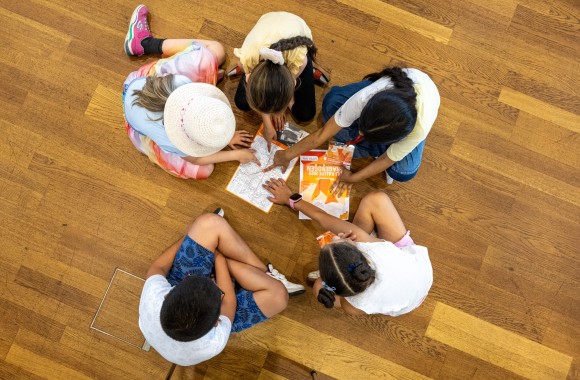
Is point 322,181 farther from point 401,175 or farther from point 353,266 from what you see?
Result: point 353,266

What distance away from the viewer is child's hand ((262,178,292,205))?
2092 mm

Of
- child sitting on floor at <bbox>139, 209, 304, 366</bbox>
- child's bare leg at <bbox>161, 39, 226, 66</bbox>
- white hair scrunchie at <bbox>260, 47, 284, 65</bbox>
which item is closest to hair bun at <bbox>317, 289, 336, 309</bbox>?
child sitting on floor at <bbox>139, 209, 304, 366</bbox>

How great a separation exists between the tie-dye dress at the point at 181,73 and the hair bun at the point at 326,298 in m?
0.79

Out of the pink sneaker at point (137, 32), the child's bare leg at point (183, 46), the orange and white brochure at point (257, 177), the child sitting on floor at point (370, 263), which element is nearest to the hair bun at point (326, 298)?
the child sitting on floor at point (370, 263)

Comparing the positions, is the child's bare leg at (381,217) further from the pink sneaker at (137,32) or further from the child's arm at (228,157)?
the pink sneaker at (137,32)

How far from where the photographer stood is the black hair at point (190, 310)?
1495mm

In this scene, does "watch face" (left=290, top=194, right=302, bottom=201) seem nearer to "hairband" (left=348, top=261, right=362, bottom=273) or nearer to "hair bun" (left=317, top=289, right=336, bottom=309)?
"hair bun" (left=317, top=289, right=336, bottom=309)

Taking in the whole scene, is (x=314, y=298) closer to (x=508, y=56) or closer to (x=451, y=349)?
(x=451, y=349)

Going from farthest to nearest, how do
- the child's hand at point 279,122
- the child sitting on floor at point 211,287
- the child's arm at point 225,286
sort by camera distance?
the child's hand at point 279,122 < the child's arm at point 225,286 < the child sitting on floor at point 211,287

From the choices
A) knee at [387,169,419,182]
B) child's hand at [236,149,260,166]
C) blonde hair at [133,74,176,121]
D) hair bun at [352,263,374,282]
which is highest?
blonde hair at [133,74,176,121]

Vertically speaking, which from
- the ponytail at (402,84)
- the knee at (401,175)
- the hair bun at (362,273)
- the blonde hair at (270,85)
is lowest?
the knee at (401,175)

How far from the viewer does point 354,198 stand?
2.16 meters

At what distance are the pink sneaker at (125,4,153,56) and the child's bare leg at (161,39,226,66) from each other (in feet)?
0.37

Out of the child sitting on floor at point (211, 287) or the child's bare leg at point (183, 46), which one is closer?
the child sitting on floor at point (211, 287)
